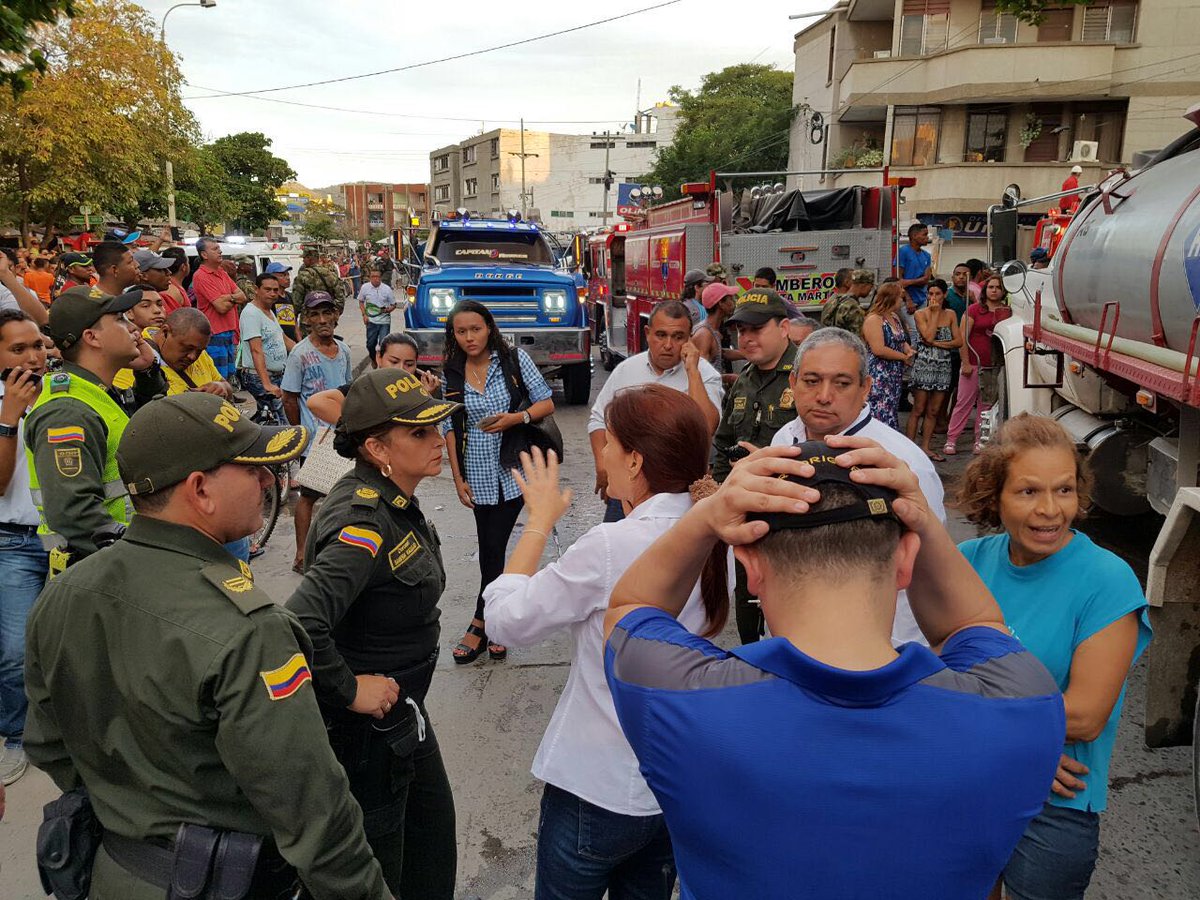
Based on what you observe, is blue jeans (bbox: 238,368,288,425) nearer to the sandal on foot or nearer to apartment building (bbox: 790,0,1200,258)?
the sandal on foot

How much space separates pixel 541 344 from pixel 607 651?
32.1 ft

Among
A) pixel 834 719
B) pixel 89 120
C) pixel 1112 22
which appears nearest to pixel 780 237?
pixel 834 719

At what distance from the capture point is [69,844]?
5.67 feet

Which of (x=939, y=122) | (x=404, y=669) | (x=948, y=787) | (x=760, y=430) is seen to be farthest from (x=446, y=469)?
(x=939, y=122)

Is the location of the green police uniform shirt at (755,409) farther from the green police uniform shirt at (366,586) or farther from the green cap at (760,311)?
the green police uniform shirt at (366,586)

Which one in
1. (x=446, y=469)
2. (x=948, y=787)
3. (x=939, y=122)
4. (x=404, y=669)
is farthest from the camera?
(x=939, y=122)

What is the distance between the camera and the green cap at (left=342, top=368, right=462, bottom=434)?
261 centimetres

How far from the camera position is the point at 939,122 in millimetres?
28188

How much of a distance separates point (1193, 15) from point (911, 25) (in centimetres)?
798

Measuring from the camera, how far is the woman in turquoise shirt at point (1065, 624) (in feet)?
6.65

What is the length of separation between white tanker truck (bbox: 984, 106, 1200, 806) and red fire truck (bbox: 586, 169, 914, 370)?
18.8 ft

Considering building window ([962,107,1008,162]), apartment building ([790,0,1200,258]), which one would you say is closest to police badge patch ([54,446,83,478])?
apartment building ([790,0,1200,258])

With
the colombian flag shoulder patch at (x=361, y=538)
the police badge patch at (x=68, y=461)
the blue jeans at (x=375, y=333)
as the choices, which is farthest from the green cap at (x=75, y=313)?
the blue jeans at (x=375, y=333)

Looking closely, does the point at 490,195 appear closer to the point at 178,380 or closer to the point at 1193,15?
the point at 1193,15
